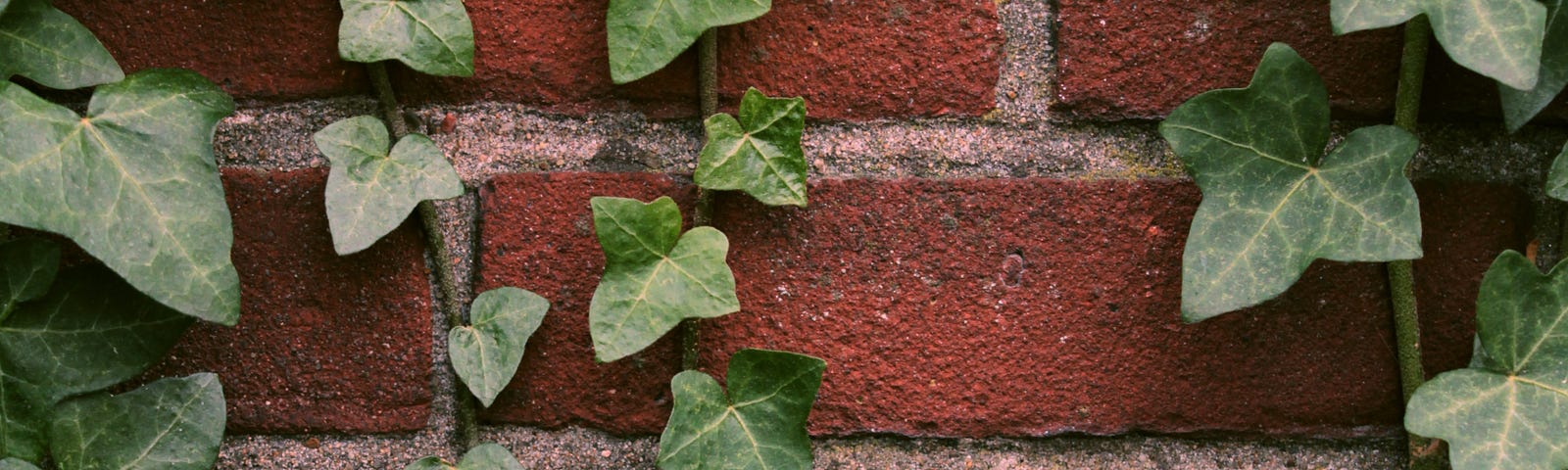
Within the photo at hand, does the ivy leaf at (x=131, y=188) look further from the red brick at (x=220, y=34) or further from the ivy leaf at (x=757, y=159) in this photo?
the ivy leaf at (x=757, y=159)

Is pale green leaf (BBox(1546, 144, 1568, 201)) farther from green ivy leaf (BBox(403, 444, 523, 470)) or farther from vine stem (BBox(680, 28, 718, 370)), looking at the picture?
green ivy leaf (BBox(403, 444, 523, 470))

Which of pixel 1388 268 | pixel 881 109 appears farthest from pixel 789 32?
pixel 1388 268

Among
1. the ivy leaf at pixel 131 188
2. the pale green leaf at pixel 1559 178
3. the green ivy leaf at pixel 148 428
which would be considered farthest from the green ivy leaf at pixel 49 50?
the pale green leaf at pixel 1559 178

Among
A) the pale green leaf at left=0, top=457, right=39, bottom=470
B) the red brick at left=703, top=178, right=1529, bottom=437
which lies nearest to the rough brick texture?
the red brick at left=703, top=178, right=1529, bottom=437

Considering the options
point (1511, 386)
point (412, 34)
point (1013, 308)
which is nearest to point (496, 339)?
point (412, 34)

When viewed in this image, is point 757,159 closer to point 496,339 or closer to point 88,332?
point 496,339

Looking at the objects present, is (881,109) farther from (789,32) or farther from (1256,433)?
(1256,433)
